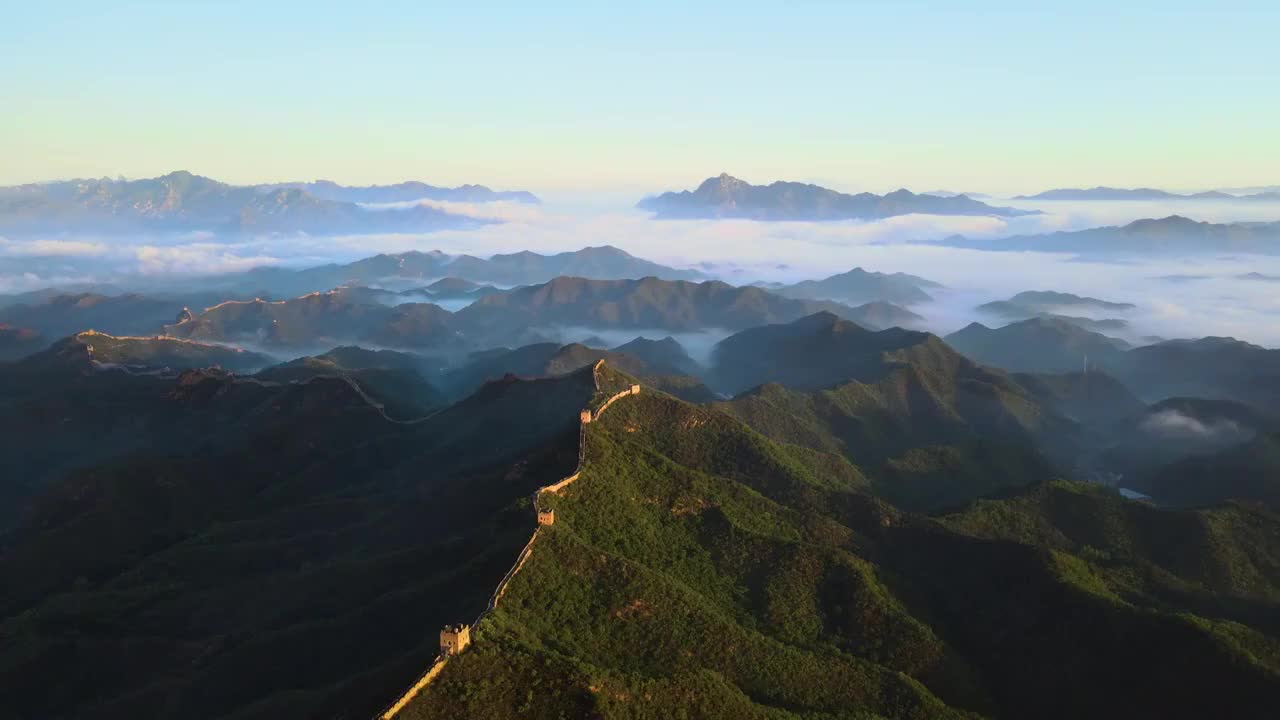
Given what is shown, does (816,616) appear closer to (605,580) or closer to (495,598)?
(605,580)

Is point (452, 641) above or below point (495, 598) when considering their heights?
above

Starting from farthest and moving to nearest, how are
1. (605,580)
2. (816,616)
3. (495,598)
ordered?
(816,616) → (605,580) → (495,598)

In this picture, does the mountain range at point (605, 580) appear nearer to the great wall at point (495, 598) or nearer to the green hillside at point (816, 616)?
the green hillside at point (816, 616)

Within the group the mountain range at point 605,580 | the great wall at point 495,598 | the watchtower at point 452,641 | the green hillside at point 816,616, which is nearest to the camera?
the great wall at point 495,598

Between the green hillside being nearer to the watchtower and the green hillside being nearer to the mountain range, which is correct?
the mountain range

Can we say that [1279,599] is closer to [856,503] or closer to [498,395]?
[856,503]

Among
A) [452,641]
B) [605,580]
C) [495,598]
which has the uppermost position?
[452,641]

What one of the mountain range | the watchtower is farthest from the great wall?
the mountain range

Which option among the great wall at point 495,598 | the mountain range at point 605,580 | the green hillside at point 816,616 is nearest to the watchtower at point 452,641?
the great wall at point 495,598

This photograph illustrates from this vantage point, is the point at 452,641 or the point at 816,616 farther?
the point at 816,616

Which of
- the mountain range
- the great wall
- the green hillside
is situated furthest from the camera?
the mountain range

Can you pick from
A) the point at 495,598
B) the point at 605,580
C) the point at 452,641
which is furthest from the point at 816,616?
the point at 452,641

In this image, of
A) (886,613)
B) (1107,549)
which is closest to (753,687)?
(886,613)
